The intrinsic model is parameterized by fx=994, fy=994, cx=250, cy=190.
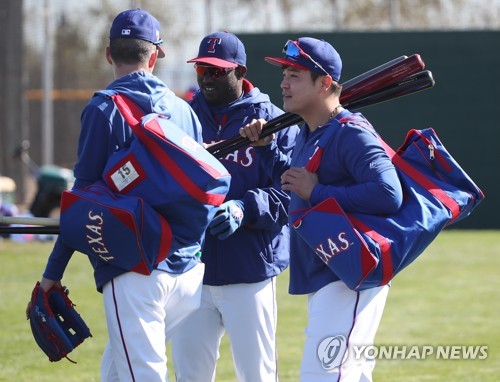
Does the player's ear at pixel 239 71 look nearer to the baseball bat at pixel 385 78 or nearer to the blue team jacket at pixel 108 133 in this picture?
the baseball bat at pixel 385 78

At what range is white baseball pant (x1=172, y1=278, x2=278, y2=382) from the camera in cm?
523

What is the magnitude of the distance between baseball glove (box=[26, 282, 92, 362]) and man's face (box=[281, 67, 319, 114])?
4.46 feet

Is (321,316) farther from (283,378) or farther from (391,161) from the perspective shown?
(283,378)

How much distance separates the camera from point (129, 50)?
4363mm

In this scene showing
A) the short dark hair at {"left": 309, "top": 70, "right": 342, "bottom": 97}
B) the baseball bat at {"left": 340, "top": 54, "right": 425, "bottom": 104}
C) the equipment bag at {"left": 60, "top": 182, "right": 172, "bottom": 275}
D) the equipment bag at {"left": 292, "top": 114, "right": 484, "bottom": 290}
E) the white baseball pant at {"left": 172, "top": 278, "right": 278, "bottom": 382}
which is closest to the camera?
the equipment bag at {"left": 60, "top": 182, "right": 172, "bottom": 275}

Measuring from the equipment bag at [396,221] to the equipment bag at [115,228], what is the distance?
0.69 meters

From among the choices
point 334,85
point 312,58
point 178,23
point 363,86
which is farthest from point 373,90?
point 178,23

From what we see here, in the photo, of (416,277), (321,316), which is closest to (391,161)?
(321,316)

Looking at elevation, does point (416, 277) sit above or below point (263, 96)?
below

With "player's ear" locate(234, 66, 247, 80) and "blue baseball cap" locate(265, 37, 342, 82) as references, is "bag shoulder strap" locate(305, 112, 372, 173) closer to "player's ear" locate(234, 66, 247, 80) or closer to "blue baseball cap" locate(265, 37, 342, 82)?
"blue baseball cap" locate(265, 37, 342, 82)

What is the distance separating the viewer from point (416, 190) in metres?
4.53

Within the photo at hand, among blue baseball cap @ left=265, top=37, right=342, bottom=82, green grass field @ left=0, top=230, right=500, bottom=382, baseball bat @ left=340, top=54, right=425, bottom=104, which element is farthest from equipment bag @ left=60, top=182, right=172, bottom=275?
green grass field @ left=0, top=230, right=500, bottom=382

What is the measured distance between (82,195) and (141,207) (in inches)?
10.2

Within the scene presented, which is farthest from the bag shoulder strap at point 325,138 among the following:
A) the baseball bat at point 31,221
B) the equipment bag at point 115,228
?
the baseball bat at point 31,221
